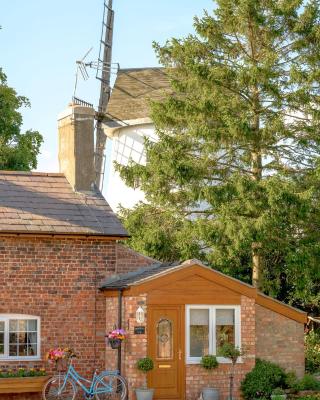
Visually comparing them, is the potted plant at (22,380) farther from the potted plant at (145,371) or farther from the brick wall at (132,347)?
the potted plant at (145,371)

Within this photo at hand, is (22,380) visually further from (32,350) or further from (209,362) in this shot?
(209,362)

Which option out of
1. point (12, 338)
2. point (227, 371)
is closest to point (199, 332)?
point (227, 371)

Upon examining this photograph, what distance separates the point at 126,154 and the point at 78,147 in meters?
15.3

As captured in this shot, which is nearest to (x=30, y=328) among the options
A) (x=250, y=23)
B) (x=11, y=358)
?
(x=11, y=358)

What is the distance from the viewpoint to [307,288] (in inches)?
1209

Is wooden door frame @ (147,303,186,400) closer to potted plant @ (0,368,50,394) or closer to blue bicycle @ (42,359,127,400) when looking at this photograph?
blue bicycle @ (42,359,127,400)

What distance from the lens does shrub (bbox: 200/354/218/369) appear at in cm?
2389

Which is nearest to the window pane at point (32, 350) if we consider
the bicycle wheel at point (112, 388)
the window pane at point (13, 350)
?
the window pane at point (13, 350)

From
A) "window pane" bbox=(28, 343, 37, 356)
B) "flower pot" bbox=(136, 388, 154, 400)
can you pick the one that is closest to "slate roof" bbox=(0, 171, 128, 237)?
"window pane" bbox=(28, 343, 37, 356)

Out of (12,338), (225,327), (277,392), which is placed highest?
(225,327)

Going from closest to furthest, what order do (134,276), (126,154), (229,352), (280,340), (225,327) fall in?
1. (229,352)
2. (225,327)
3. (134,276)
4. (280,340)
5. (126,154)

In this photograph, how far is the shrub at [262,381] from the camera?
2403 cm

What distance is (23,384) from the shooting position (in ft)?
75.9

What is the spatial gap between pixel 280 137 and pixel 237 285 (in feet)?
25.9
